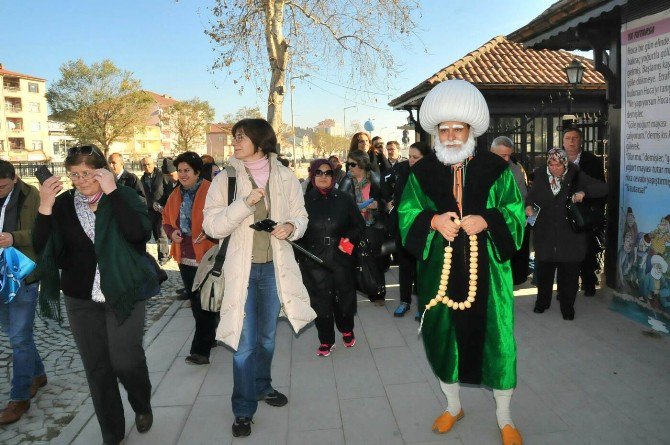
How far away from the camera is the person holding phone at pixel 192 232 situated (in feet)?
16.1

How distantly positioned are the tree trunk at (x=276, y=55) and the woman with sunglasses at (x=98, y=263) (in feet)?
38.3

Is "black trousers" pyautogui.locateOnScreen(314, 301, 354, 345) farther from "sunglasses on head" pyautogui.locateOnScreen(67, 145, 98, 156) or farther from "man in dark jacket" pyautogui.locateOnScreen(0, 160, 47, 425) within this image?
"sunglasses on head" pyautogui.locateOnScreen(67, 145, 98, 156)

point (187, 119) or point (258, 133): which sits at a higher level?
point (187, 119)

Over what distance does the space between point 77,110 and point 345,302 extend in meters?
51.2

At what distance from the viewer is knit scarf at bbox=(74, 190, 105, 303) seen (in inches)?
125

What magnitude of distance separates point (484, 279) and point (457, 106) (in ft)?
3.47

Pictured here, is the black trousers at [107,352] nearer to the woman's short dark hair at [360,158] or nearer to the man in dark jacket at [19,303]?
the man in dark jacket at [19,303]

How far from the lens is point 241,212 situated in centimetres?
324

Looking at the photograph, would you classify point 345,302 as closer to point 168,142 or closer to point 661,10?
point 661,10

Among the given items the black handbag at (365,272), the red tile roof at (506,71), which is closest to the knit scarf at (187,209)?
the black handbag at (365,272)

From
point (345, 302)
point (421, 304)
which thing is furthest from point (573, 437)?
point (345, 302)

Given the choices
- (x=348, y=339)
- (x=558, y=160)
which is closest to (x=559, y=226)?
(x=558, y=160)

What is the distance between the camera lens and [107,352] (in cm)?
332

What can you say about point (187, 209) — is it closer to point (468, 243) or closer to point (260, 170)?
point (260, 170)
